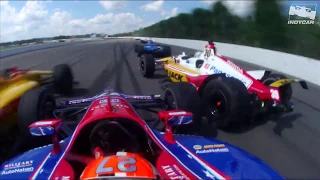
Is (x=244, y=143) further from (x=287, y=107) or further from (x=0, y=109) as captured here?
(x=0, y=109)

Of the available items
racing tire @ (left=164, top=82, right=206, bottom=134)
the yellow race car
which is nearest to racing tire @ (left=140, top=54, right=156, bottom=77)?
the yellow race car

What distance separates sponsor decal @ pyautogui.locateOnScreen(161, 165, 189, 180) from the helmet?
254mm

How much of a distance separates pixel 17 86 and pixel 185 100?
10.0 feet

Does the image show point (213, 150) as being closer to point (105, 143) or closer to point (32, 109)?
point (105, 143)

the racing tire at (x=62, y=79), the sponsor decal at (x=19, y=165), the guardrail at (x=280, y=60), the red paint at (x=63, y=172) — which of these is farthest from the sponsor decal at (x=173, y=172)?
the guardrail at (x=280, y=60)

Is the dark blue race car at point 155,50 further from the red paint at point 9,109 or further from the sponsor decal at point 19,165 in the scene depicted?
the sponsor decal at point 19,165

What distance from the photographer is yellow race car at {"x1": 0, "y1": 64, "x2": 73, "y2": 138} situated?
4.99m

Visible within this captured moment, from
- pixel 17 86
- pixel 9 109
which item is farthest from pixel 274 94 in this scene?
pixel 17 86

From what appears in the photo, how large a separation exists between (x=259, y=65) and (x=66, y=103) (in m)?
12.9

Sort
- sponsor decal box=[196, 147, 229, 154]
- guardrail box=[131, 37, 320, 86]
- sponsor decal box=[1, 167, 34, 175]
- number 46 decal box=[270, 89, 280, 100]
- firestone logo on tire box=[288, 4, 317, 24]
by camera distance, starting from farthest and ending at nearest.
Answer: firestone logo on tire box=[288, 4, 317, 24], guardrail box=[131, 37, 320, 86], number 46 decal box=[270, 89, 280, 100], sponsor decal box=[196, 147, 229, 154], sponsor decal box=[1, 167, 34, 175]

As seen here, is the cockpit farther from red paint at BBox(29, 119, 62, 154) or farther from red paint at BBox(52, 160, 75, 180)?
red paint at BBox(29, 119, 62, 154)

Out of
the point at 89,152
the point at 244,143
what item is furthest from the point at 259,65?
the point at 89,152

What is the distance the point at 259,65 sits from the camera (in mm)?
16594

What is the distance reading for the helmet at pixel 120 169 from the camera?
2.29m
